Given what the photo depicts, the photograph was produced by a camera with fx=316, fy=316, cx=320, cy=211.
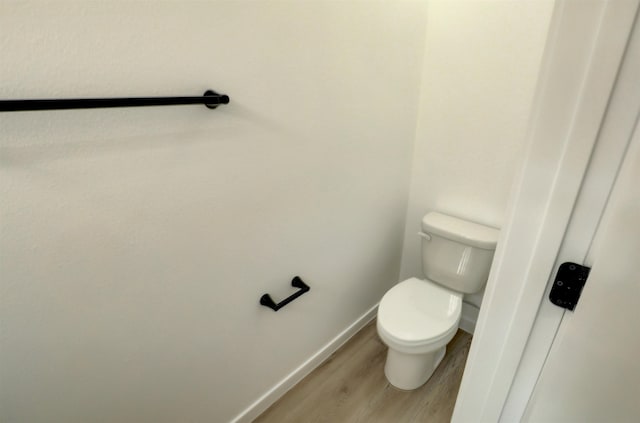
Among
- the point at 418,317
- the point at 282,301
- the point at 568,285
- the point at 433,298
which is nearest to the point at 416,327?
the point at 418,317

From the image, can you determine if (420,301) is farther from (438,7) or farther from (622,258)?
(438,7)

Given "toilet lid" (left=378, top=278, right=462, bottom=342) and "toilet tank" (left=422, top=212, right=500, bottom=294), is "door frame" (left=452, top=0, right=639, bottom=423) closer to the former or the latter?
"toilet lid" (left=378, top=278, right=462, bottom=342)

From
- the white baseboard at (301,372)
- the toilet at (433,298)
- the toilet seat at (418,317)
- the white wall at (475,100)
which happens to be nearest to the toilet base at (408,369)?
the toilet at (433,298)

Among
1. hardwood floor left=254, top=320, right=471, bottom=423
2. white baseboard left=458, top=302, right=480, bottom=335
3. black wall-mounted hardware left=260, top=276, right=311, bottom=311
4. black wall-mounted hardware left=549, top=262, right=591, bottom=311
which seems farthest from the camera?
white baseboard left=458, top=302, right=480, bottom=335

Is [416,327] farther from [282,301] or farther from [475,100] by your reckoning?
[475,100]

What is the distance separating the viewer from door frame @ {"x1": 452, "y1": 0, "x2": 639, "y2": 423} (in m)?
0.44

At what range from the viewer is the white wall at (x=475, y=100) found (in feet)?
4.47

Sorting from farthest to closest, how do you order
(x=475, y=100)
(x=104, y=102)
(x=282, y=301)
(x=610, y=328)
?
(x=475, y=100), (x=282, y=301), (x=104, y=102), (x=610, y=328)

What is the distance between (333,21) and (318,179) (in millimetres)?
576

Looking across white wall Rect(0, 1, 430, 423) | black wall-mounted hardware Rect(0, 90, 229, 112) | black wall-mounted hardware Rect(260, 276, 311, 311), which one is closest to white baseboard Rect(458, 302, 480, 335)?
white wall Rect(0, 1, 430, 423)

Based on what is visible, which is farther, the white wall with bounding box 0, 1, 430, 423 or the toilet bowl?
the toilet bowl

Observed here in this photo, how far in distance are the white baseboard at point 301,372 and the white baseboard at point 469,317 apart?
0.53 m

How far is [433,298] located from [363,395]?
1.94ft

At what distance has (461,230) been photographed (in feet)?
5.19
